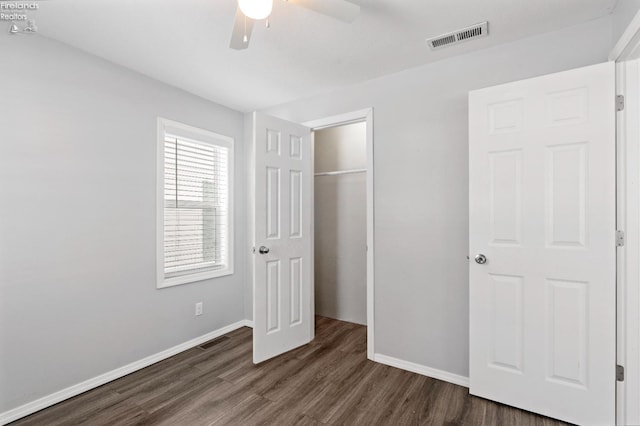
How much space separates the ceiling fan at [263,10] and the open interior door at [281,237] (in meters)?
1.08

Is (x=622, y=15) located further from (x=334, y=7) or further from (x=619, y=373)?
(x=619, y=373)

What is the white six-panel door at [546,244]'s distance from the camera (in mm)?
1733

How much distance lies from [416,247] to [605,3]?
189 cm

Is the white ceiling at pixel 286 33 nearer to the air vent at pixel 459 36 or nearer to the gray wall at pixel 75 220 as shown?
the air vent at pixel 459 36

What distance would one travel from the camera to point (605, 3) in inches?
68.7

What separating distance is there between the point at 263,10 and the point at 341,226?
2.67 meters

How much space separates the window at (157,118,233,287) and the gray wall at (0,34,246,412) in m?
0.12

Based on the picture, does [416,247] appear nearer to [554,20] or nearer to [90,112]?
[554,20]

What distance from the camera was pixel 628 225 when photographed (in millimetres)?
1626

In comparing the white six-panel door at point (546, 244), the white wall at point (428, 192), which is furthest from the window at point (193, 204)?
the white six-panel door at point (546, 244)

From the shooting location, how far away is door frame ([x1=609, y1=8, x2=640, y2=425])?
1584 mm

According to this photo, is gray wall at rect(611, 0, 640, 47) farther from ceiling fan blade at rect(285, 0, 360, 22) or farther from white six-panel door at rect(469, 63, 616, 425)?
ceiling fan blade at rect(285, 0, 360, 22)
